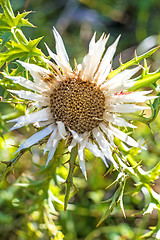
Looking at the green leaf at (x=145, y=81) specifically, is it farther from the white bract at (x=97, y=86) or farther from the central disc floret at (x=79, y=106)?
the central disc floret at (x=79, y=106)

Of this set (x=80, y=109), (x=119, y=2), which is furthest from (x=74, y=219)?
(x=119, y=2)

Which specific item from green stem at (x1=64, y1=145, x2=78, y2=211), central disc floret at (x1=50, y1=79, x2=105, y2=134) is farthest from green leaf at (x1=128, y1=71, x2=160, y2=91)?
green stem at (x1=64, y1=145, x2=78, y2=211)

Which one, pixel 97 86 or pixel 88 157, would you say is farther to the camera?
pixel 88 157

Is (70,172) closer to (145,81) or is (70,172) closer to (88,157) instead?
(145,81)

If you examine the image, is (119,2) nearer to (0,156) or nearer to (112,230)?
(0,156)

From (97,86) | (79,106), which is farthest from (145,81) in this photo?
(79,106)

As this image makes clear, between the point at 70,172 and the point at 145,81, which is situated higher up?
the point at 145,81

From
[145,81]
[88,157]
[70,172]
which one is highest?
[145,81]
